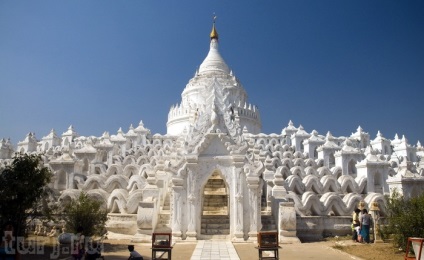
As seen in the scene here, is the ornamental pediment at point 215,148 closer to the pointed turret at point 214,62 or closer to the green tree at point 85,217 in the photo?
the green tree at point 85,217

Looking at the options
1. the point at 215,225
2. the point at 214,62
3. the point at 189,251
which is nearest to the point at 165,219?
the point at 215,225

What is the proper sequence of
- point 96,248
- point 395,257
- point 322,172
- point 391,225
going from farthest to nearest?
point 322,172 → point 391,225 → point 395,257 → point 96,248

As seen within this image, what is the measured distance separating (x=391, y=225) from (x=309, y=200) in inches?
204

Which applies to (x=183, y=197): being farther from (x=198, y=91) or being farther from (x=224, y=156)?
(x=198, y=91)

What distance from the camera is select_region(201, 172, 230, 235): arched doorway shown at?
16.4 m

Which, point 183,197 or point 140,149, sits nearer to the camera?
point 183,197

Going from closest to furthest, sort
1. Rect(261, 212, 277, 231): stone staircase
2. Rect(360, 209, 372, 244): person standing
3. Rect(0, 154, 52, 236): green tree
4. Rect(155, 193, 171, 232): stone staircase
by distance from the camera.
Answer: Rect(0, 154, 52, 236): green tree → Rect(360, 209, 372, 244): person standing → Rect(155, 193, 171, 232): stone staircase → Rect(261, 212, 277, 231): stone staircase

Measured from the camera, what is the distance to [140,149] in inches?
1550

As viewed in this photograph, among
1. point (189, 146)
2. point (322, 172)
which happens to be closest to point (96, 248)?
point (189, 146)

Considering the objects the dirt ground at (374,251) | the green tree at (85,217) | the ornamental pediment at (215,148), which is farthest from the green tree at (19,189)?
the dirt ground at (374,251)

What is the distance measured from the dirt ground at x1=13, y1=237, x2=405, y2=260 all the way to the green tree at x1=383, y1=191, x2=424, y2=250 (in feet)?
1.86

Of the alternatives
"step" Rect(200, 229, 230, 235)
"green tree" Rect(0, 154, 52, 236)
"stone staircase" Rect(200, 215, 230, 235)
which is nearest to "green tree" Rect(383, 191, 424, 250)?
"step" Rect(200, 229, 230, 235)

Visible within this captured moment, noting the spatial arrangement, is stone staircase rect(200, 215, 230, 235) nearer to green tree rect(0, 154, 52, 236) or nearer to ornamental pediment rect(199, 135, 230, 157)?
ornamental pediment rect(199, 135, 230, 157)

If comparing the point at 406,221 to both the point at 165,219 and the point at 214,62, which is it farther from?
the point at 214,62
